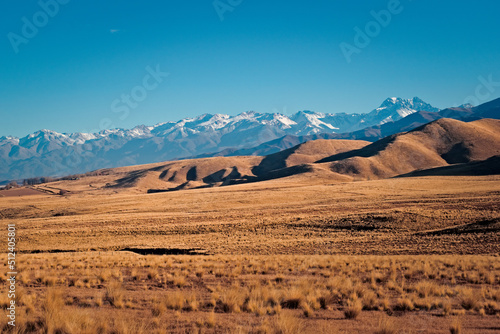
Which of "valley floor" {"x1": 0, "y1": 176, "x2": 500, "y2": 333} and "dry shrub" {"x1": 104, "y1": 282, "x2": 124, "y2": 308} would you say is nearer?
"valley floor" {"x1": 0, "y1": 176, "x2": 500, "y2": 333}

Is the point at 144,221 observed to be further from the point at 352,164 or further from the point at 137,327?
the point at 352,164

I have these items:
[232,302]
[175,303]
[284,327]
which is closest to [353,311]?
[284,327]

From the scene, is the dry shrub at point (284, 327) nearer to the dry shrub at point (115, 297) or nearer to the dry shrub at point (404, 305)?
the dry shrub at point (404, 305)

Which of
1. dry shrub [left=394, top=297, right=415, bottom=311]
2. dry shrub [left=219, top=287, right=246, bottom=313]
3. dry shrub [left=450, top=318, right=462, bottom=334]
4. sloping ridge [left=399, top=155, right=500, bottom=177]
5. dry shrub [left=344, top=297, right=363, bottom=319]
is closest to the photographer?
dry shrub [left=450, top=318, right=462, bottom=334]

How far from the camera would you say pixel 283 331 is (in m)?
8.19

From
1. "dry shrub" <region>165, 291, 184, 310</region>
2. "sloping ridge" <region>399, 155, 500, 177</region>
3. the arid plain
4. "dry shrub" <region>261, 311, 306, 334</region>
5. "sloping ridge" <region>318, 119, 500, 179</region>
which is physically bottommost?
the arid plain

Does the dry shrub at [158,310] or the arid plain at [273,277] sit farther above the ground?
the dry shrub at [158,310]

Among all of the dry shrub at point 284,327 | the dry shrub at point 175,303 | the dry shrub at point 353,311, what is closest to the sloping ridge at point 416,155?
the dry shrub at point 353,311

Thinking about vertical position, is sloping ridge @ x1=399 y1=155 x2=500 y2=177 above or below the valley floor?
above

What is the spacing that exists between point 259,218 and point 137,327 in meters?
36.5

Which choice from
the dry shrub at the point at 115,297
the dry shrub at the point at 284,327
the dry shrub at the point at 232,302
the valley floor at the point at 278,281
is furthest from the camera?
the dry shrub at the point at 115,297

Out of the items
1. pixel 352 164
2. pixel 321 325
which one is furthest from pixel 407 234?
pixel 352 164

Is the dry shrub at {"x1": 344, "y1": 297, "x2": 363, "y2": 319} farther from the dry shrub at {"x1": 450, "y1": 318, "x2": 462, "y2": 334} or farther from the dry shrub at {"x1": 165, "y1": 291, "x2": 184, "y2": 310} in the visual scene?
the dry shrub at {"x1": 165, "y1": 291, "x2": 184, "y2": 310}

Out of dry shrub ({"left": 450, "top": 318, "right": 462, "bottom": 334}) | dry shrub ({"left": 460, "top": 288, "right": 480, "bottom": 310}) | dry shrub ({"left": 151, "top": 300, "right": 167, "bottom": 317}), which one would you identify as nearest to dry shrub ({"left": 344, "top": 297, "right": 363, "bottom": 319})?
dry shrub ({"left": 450, "top": 318, "right": 462, "bottom": 334})
